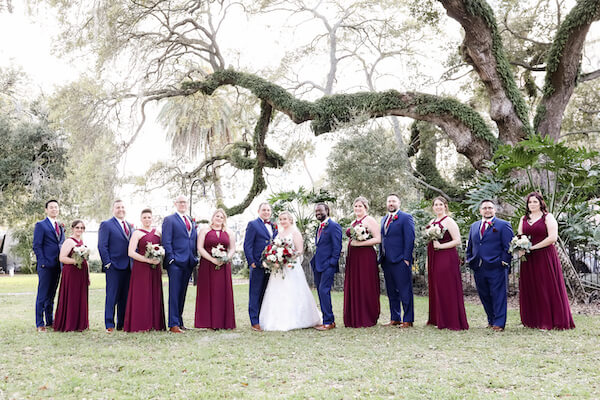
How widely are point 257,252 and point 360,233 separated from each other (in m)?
1.72

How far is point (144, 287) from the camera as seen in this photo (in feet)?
25.7

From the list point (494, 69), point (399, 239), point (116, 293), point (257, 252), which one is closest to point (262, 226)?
point (257, 252)

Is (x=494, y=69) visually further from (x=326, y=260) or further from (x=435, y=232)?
(x=326, y=260)

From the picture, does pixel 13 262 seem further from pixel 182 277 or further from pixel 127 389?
pixel 127 389

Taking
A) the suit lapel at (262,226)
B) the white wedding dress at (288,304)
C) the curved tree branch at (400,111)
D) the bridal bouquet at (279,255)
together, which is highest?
the curved tree branch at (400,111)

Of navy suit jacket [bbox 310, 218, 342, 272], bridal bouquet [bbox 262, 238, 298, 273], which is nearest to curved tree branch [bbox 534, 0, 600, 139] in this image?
navy suit jacket [bbox 310, 218, 342, 272]

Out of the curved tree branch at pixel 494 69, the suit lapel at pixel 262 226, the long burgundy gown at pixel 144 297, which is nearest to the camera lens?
the long burgundy gown at pixel 144 297

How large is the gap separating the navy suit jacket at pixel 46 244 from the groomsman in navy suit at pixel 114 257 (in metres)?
0.88

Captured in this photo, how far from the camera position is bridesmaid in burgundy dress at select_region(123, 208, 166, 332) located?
25.6 ft

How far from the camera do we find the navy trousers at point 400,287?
8195 millimetres

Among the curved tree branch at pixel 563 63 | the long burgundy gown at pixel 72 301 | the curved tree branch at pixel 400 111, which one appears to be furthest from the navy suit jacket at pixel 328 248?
the curved tree branch at pixel 563 63

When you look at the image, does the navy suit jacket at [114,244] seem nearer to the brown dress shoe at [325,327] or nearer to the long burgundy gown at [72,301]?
the long burgundy gown at [72,301]

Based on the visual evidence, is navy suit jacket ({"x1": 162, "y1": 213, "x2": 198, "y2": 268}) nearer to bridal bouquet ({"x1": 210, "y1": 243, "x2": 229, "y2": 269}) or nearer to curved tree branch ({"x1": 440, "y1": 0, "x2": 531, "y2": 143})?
bridal bouquet ({"x1": 210, "y1": 243, "x2": 229, "y2": 269})

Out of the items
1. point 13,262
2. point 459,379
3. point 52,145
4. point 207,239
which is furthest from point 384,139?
point 13,262
